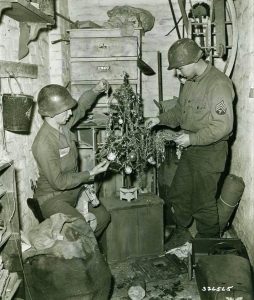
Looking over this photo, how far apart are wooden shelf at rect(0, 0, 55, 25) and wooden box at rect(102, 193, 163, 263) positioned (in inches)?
84.7

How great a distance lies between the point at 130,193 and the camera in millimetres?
4363

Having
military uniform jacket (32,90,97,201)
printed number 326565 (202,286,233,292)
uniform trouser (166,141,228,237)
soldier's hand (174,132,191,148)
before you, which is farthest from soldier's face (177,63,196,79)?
printed number 326565 (202,286,233,292)

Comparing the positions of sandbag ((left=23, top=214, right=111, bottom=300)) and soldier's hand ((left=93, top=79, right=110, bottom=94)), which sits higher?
soldier's hand ((left=93, top=79, right=110, bottom=94))

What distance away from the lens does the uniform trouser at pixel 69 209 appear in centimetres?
357

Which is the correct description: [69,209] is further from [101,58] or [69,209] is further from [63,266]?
[101,58]

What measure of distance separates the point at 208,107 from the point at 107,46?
1.66 metres

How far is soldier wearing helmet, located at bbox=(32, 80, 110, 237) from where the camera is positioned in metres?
3.50

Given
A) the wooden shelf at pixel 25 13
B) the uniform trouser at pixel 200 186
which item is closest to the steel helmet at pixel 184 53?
the uniform trouser at pixel 200 186

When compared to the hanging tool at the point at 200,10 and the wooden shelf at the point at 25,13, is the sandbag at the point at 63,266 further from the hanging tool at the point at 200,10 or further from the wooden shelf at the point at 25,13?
the hanging tool at the point at 200,10

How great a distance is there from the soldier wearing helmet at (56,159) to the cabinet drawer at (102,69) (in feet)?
4.06

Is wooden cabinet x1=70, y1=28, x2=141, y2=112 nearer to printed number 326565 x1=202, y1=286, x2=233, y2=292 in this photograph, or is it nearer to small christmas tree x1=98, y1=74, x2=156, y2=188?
small christmas tree x1=98, y1=74, x2=156, y2=188

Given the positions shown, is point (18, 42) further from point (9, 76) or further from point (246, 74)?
point (246, 74)

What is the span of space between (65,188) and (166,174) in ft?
6.90

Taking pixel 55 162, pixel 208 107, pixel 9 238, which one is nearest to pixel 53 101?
pixel 55 162
